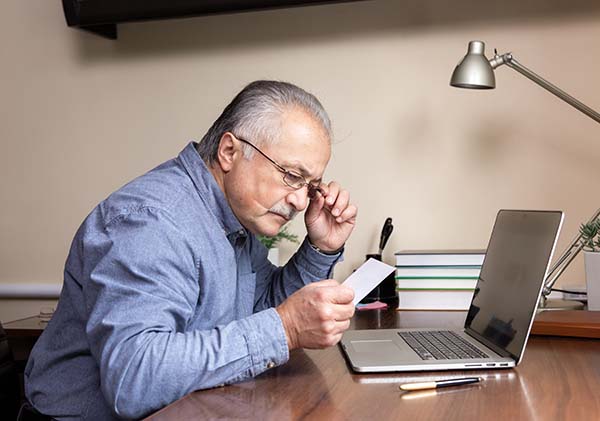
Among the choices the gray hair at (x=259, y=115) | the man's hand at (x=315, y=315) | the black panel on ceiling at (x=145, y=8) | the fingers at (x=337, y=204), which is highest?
the black panel on ceiling at (x=145, y=8)

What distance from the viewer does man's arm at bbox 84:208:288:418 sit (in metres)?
0.99

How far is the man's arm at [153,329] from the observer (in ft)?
3.24

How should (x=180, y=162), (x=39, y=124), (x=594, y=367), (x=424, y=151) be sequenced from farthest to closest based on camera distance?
(x=39, y=124)
(x=424, y=151)
(x=180, y=162)
(x=594, y=367)

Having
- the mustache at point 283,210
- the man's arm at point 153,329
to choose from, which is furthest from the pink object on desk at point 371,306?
the man's arm at point 153,329

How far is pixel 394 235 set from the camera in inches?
81.8

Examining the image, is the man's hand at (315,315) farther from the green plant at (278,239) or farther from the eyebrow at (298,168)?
the green plant at (278,239)

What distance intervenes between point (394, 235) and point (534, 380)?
1.00 metres

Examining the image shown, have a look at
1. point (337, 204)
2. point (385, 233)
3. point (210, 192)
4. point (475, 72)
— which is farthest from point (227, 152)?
point (385, 233)

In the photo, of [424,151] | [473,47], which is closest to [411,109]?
[424,151]

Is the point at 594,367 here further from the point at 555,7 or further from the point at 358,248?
the point at 555,7

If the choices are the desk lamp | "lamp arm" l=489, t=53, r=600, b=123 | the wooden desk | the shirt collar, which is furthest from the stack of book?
the shirt collar

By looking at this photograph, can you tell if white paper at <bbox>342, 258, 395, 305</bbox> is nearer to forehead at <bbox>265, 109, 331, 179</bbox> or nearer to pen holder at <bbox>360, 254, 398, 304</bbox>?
forehead at <bbox>265, 109, 331, 179</bbox>

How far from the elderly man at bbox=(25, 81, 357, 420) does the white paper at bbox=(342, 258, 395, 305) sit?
4.3 inches

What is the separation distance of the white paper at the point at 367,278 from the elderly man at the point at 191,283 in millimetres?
109
